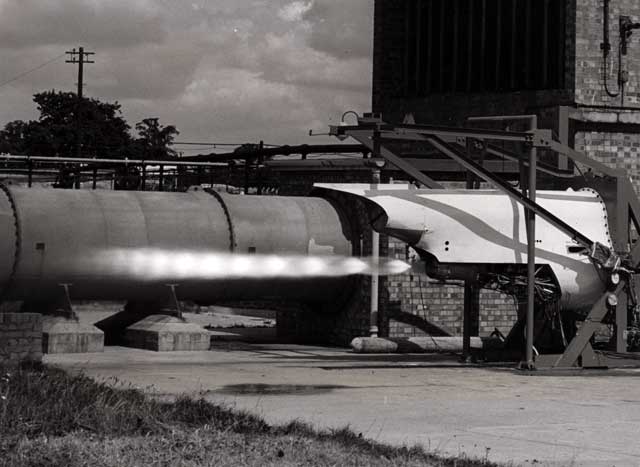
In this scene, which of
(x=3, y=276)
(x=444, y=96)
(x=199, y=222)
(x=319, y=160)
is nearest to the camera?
(x=3, y=276)

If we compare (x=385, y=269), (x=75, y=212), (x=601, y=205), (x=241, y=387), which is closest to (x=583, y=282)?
(x=601, y=205)

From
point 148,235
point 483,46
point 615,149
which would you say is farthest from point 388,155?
point 483,46

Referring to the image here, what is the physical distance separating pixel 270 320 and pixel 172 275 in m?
10.9

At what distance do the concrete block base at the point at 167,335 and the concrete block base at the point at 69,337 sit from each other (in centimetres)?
116

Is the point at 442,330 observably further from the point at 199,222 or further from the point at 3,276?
the point at 3,276

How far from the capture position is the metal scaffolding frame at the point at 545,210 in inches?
802

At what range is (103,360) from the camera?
70.5 feet

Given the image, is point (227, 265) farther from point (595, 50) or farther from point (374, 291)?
point (595, 50)

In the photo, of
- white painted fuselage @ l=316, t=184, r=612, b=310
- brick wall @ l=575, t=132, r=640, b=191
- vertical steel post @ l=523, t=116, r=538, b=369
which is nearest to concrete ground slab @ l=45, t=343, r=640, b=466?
vertical steel post @ l=523, t=116, r=538, b=369

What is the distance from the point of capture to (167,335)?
2386cm

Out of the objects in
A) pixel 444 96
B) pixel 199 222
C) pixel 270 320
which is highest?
pixel 444 96

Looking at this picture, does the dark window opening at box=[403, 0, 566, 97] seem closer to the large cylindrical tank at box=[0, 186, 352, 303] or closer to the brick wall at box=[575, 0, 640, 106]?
the brick wall at box=[575, 0, 640, 106]

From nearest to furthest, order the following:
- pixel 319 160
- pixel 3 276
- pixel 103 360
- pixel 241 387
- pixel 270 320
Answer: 1. pixel 241 387
2. pixel 103 360
3. pixel 3 276
4. pixel 319 160
5. pixel 270 320

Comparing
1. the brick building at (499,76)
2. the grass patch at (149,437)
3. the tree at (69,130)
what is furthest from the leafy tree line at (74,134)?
the grass patch at (149,437)
